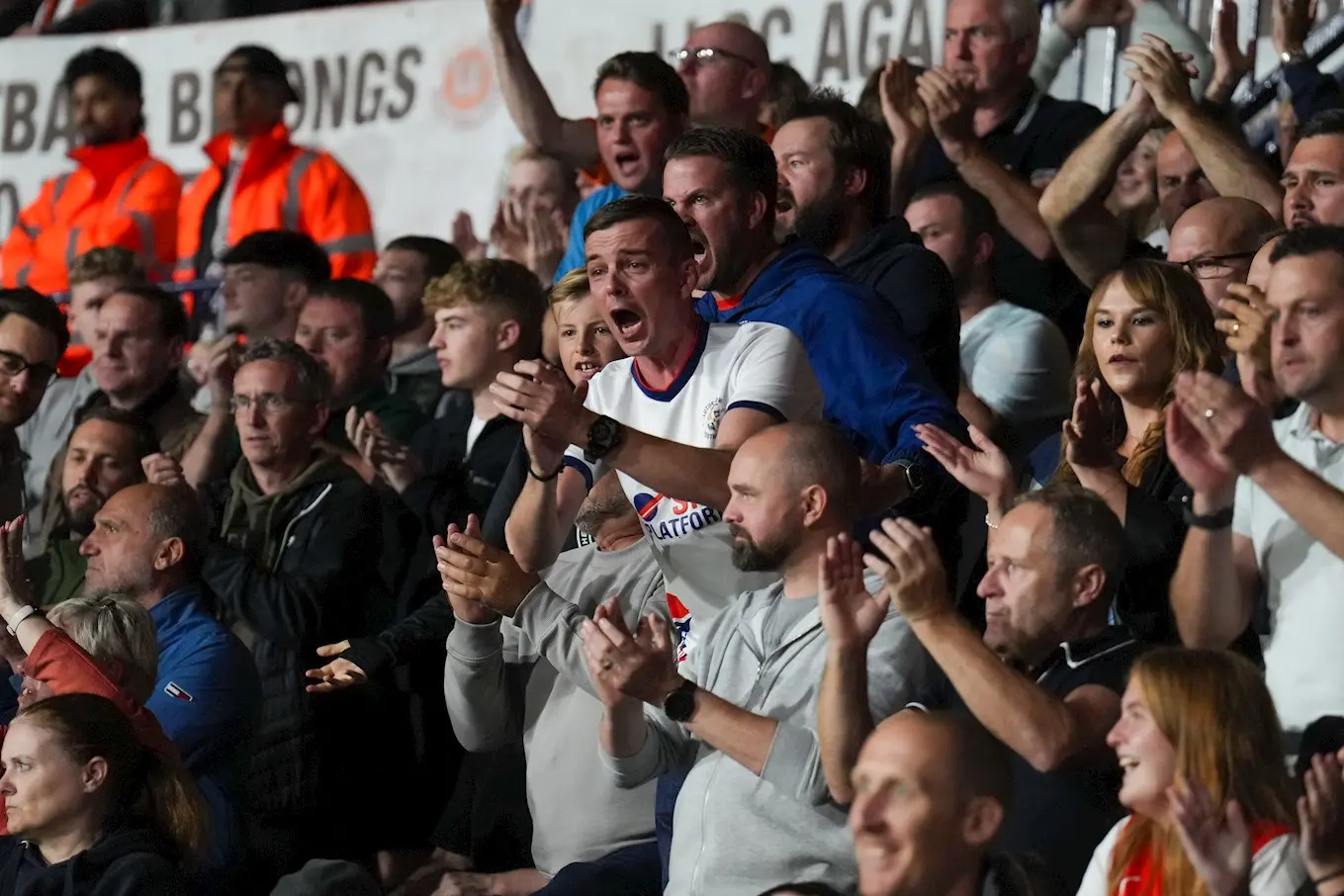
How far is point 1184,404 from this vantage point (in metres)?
4.06

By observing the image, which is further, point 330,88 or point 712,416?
point 330,88

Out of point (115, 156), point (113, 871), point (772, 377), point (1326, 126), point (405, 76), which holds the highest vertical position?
point (405, 76)

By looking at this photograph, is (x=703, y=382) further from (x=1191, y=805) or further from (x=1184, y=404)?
(x=1191, y=805)

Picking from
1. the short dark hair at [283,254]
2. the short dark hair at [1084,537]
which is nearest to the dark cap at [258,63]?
the short dark hair at [283,254]

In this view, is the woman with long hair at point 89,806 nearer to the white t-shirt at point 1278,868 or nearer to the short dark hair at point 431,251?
the white t-shirt at point 1278,868

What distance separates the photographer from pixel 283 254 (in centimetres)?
812

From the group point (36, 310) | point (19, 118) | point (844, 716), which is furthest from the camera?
point (19, 118)

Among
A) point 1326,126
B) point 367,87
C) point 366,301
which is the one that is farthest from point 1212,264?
point 367,87

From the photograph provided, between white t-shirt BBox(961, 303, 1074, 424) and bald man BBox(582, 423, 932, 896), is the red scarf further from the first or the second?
white t-shirt BBox(961, 303, 1074, 424)

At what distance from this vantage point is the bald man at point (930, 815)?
3.92m

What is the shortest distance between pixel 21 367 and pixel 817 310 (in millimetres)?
3457

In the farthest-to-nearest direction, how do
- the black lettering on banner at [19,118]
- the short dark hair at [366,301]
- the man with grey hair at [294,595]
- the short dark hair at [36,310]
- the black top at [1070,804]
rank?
the black lettering on banner at [19,118] < the short dark hair at [36,310] < the short dark hair at [366,301] < the man with grey hair at [294,595] < the black top at [1070,804]

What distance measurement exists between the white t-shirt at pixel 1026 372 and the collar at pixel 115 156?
14.7 feet

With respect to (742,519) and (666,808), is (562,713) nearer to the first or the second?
(666,808)
